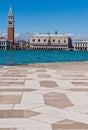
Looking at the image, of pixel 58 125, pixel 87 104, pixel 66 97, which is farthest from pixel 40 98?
pixel 58 125

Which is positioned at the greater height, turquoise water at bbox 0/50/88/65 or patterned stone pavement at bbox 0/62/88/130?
patterned stone pavement at bbox 0/62/88/130

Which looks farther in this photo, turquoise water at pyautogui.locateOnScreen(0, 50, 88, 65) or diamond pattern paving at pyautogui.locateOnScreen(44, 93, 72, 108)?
turquoise water at pyautogui.locateOnScreen(0, 50, 88, 65)

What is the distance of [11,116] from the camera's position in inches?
309

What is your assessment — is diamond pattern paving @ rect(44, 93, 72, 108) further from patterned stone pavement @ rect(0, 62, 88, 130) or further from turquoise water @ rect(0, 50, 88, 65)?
turquoise water @ rect(0, 50, 88, 65)

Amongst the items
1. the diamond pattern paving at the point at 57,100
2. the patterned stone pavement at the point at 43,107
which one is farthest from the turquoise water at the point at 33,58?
the diamond pattern paving at the point at 57,100

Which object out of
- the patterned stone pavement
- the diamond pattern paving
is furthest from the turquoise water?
the diamond pattern paving

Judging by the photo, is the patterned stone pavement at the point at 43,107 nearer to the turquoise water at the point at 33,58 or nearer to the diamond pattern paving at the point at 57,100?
the diamond pattern paving at the point at 57,100

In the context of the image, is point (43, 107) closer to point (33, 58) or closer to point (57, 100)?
point (57, 100)

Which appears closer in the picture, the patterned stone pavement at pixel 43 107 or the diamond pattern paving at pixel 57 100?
the patterned stone pavement at pixel 43 107

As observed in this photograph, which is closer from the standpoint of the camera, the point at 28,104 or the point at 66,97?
the point at 28,104

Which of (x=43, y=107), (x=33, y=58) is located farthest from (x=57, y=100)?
(x=33, y=58)

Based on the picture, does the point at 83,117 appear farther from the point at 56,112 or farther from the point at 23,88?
the point at 23,88

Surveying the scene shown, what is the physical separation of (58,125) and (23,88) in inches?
211

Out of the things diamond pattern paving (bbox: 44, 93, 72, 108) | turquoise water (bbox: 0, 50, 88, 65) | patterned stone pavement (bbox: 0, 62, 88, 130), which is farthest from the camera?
turquoise water (bbox: 0, 50, 88, 65)
